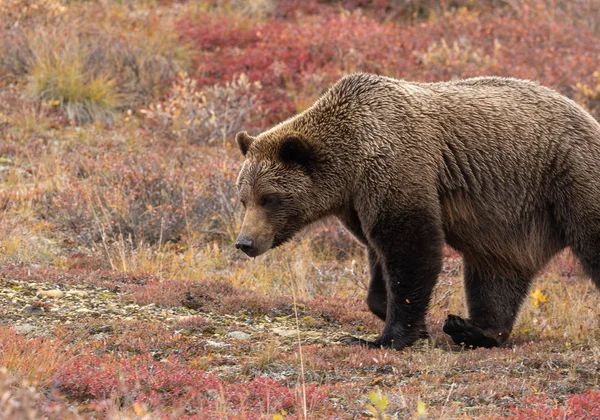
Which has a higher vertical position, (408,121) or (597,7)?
(408,121)

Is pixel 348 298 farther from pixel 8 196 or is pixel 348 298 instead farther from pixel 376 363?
pixel 8 196

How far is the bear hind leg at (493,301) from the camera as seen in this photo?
22.0ft

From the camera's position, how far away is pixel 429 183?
623 cm

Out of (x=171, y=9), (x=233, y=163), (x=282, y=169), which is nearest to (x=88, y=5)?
(x=171, y=9)

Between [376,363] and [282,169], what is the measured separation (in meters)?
1.65

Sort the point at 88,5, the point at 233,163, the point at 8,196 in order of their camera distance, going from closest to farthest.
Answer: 1. the point at 8,196
2. the point at 233,163
3. the point at 88,5

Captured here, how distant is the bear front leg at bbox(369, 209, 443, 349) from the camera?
20.0ft

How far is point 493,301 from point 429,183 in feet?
4.03

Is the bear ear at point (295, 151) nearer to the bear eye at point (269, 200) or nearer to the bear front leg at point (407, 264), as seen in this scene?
the bear eye at point (269, 200)

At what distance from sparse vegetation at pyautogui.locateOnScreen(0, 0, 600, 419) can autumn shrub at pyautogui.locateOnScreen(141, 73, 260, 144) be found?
0.12 feet

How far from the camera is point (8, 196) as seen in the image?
32.1 feet

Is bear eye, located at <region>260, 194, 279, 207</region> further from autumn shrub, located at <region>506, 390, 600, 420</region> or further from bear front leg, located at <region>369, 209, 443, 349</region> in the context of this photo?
autumn shrub, located at <region>506, 390, 600, 420</region>

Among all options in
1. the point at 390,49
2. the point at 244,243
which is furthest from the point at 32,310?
the point at 390,49

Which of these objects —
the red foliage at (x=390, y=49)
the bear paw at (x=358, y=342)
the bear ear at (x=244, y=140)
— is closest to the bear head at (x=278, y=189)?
the bear ear at (x=244, y=140)
